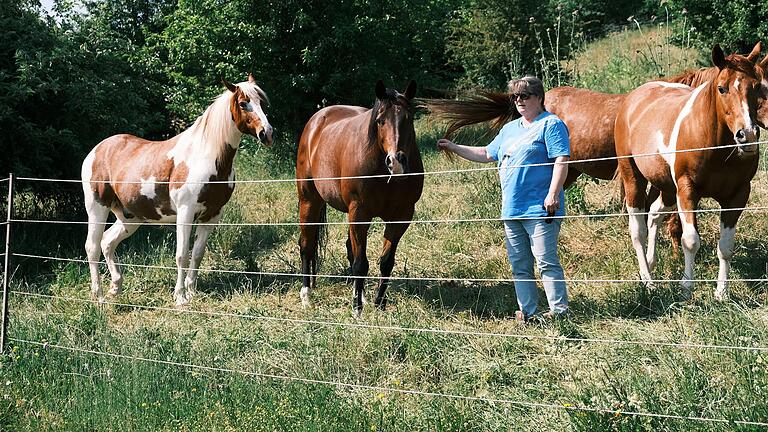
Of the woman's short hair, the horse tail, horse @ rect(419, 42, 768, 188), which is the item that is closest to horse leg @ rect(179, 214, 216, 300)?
the horse tail

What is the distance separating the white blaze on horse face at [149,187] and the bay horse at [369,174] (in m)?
1.51

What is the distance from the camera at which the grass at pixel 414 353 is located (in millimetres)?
4074

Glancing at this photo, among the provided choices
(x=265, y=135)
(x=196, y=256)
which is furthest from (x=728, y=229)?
(x=196, y=256)

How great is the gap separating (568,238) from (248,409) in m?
4.70

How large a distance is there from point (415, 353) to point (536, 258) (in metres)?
1.15

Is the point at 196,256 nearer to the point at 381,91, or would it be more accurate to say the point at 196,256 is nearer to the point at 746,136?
the point at 381,91

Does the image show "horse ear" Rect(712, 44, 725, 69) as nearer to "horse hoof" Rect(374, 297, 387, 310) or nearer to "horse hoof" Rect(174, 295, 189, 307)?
"horse hoof" Rect(374, 297, 387, 310)

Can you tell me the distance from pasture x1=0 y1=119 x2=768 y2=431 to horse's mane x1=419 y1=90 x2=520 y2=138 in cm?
141

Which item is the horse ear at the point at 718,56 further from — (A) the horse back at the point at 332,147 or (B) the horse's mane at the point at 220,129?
(B) the horse's mane at the point at 220,129

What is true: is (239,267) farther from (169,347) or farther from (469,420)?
(469,420)

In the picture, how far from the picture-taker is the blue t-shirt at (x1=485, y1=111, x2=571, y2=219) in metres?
5.34

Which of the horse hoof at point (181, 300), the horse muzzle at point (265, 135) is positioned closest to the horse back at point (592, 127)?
the horse muzzle at point (265, 135)

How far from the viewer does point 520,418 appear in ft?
13.1

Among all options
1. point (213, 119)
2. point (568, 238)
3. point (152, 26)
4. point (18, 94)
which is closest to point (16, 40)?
point (18, 94)
